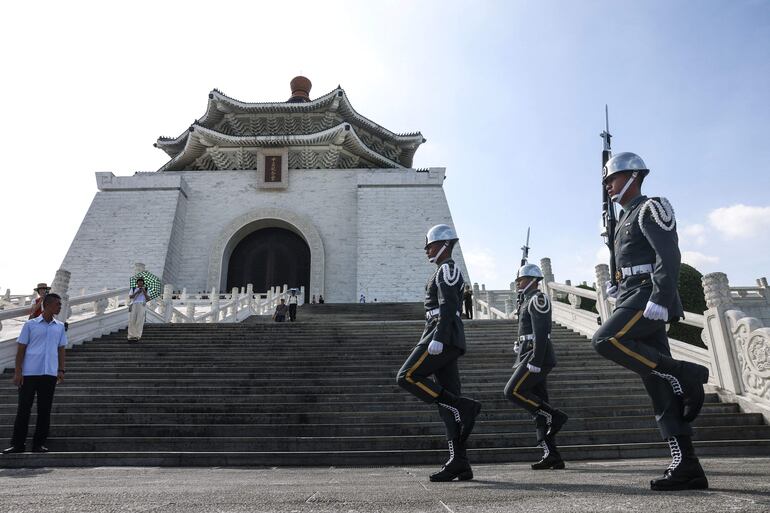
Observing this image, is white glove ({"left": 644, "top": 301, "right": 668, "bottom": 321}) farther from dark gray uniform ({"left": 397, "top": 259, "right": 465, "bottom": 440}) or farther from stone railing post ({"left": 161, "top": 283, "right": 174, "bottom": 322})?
stone railing post ({"left": 161, "top": 283, "right": 174, "bottom": 322})

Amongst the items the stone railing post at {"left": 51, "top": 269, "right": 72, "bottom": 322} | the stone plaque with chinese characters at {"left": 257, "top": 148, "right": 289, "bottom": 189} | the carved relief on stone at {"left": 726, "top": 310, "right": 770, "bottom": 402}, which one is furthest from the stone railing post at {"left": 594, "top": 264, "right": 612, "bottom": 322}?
the stone plaque with chinese characters at {"left": 257, "top": 148, "right": 289, "bottom": 189}

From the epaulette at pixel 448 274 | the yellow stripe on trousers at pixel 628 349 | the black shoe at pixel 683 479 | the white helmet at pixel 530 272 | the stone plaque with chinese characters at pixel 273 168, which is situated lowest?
the black shoe at pixel 683 479

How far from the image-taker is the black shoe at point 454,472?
2.67 meters

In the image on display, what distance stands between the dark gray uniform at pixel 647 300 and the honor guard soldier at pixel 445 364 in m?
0.89

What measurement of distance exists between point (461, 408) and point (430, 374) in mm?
Answer: 270

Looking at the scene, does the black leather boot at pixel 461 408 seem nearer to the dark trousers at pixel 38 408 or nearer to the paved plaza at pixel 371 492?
the paved plaza at pixel 371 492

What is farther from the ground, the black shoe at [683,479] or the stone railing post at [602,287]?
the stone railing post at [602,287]

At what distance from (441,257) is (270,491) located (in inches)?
71.1

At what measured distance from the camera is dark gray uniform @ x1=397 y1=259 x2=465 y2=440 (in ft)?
9.79

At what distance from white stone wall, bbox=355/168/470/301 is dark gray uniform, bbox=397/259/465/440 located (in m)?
16.3

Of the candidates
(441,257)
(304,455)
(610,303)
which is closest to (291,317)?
(610,303)

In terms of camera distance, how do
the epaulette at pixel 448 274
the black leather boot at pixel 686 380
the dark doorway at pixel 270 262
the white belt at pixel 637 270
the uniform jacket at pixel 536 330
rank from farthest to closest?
the dark doorway at pixel 270 262 < the uniform jacket at pixel 536 330 < the epaulette at pixel 448 274 < the white belt at pixel 637 270 < the black leather boot at pixel 686 380

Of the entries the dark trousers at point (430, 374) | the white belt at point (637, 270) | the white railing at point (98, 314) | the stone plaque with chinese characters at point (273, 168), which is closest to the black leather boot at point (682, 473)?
the white belt at point (637, 270)

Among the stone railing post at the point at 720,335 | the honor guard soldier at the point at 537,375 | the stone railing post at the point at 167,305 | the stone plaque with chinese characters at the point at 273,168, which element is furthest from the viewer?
the stone plaque with chinese characters at the point at 273,168
